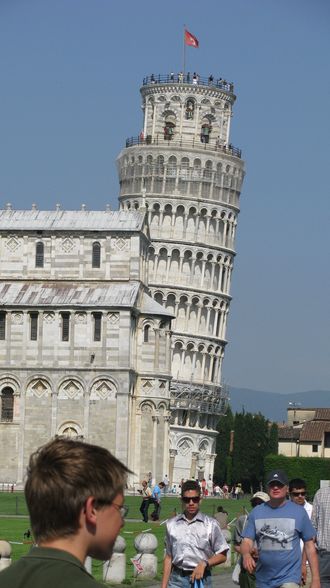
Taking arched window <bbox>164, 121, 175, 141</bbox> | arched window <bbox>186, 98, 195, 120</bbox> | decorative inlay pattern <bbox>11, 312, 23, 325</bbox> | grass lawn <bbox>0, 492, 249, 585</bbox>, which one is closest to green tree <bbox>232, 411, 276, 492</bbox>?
arched window <bbox>164, 121, 175, 141</bbox>

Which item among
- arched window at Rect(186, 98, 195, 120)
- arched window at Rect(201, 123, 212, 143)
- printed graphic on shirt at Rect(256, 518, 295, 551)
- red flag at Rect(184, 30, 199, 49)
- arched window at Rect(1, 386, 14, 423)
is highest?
red flag at Rect(184, 30, 199, 49)

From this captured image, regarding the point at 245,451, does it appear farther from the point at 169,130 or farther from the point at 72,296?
the point at 72,296

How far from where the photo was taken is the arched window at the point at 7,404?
86.2 meters

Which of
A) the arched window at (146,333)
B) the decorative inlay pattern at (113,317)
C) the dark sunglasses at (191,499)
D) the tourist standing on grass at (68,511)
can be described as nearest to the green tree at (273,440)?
the arched window at (146,333)

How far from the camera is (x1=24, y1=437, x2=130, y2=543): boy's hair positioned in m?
5.61

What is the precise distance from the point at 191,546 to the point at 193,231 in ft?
355

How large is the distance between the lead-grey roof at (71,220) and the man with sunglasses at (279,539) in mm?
73853

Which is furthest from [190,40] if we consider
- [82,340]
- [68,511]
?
[68,511]

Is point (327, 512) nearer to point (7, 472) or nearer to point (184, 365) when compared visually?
point (7, 472)

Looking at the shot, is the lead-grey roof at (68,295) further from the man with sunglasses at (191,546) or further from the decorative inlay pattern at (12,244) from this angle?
the man with sunglasses at (191,546)

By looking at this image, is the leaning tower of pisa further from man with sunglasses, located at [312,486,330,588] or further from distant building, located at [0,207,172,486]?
man with sunglasses, located at [312,486,330,588]

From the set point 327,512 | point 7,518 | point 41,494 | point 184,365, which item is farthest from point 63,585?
point 184,365

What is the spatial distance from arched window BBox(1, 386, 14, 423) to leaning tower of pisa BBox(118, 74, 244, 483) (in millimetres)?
31781

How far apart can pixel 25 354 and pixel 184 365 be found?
117 ft
